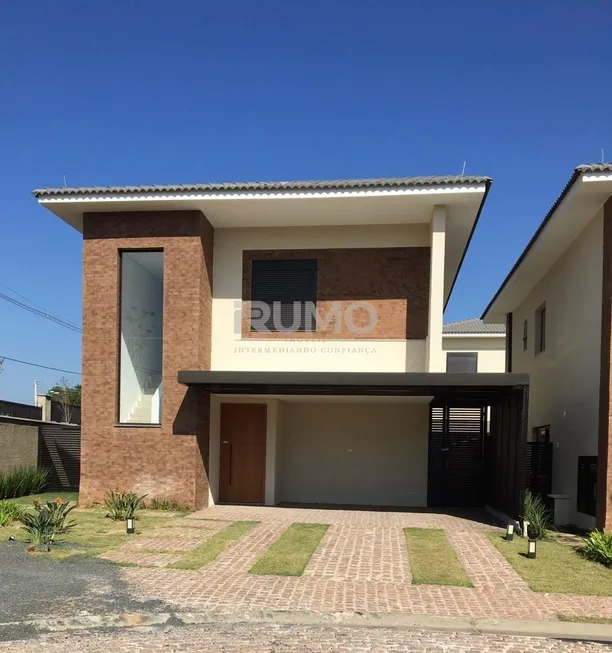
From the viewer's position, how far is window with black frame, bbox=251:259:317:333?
14.0m

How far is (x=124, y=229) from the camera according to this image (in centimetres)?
1355

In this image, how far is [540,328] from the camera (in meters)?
17.2

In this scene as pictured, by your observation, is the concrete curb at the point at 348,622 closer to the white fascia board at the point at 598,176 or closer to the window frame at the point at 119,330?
the white fascia board at the point at 598,176

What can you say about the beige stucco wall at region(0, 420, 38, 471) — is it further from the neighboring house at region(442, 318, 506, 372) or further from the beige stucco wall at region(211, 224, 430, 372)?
the neighboring house at region(442, 318, 506, 372)

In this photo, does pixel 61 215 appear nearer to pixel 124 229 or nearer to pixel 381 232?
pixel 124 229

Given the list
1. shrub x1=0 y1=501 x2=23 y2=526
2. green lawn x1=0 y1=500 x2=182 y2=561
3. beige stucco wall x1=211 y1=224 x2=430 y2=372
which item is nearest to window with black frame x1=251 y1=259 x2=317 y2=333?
beige stucco wall x1=211 y1=224 x2=430 y2=372

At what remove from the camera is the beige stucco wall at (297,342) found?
1369 centimetres

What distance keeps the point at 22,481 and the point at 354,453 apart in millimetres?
8457

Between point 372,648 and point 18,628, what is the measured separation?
338 cm

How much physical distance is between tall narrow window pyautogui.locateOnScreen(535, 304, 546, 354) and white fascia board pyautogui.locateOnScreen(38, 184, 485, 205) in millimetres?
6265

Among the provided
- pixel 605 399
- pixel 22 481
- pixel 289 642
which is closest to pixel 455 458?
pixel 605 399

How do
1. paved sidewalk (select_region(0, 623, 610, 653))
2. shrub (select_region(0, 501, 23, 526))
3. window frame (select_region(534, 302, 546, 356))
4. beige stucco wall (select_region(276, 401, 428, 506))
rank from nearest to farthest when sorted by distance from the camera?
1. paved sidewalk (select_region(0, 623, 610, 653))
2. shrub (select_region(0, 501, 23, 526))
3. beige stucco wall (select_region(276, 401, 428, 506))
4. window frame (select_region(534, 302, 546, 356))

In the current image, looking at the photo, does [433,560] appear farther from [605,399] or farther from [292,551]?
[605,399]

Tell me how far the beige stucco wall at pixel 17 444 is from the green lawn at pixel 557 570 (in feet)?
40.5
